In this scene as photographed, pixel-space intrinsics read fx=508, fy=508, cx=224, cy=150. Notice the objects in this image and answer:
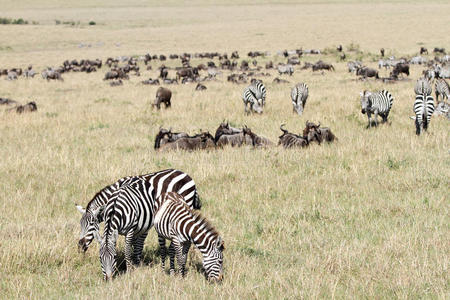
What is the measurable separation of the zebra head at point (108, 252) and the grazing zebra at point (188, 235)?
61 cm

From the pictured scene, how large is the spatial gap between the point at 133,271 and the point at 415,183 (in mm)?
6088

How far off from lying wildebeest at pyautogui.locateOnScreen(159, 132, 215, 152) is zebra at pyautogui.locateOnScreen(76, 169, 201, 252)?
230 inches

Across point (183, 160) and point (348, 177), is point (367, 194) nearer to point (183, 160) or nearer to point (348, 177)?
point (348, 177)

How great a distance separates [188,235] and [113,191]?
1.55 metres

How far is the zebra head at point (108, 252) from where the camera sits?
18.7 feet

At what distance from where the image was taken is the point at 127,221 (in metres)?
5.95

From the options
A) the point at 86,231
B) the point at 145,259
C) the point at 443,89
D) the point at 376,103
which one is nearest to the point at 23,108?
the point at 376,103

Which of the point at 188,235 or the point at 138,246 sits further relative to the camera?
the point at 138,246

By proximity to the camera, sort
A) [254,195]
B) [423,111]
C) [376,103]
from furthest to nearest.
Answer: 1. [376,103]
2. [423,111]
3. [254,195]

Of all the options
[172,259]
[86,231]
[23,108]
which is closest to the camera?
[172,259]

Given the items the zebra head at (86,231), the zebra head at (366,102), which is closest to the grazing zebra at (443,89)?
the zebra head at (366,102)

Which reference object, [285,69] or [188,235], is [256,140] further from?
[285,69]

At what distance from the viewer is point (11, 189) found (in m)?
9.97

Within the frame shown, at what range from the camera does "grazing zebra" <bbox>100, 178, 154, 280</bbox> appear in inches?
226
